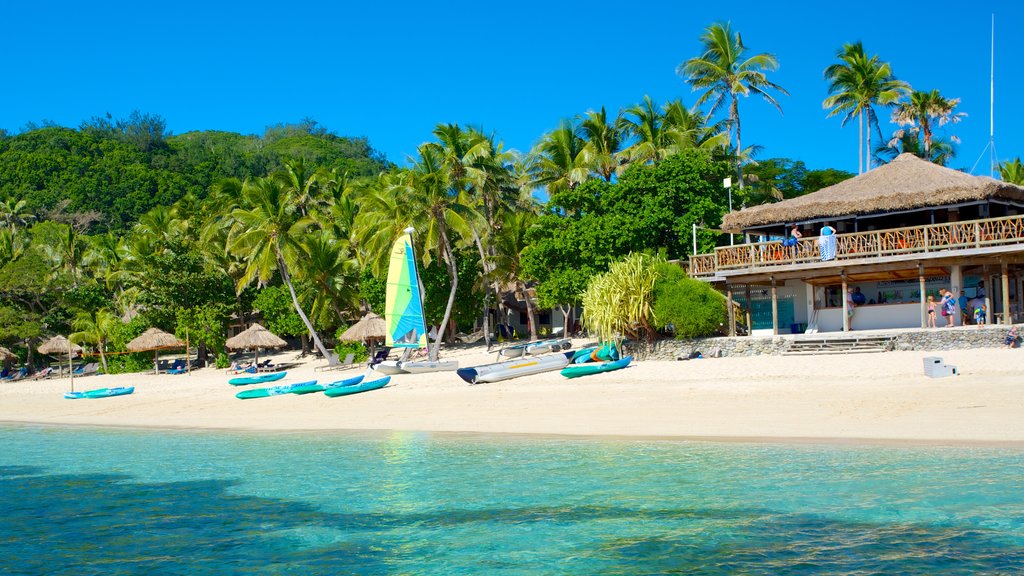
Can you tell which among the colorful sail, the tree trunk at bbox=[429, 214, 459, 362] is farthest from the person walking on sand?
the tree trunk at bbox=[429, 214, 459, 362]

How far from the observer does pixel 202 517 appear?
10672 millimetres

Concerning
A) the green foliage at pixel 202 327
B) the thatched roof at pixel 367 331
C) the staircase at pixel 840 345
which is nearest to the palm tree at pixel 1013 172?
the staircase at pixel 840 345

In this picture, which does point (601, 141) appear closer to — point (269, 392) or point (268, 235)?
point (268, 235)

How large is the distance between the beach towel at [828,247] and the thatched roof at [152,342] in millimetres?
23397

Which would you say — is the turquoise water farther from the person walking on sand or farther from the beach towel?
the beach towel

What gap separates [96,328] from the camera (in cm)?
3844

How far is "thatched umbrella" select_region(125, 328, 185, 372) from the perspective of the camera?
109ft

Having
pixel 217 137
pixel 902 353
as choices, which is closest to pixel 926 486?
pixel 902 353

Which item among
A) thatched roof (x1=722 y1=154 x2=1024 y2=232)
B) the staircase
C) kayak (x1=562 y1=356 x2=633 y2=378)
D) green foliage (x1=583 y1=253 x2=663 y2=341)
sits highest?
thatched roof (x1=722 y1=154 x2=1024 y2=232)

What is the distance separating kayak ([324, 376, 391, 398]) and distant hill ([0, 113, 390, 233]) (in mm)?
42622

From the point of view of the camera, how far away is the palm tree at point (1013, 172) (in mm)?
40438

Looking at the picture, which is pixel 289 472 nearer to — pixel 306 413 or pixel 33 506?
pixel 33 506

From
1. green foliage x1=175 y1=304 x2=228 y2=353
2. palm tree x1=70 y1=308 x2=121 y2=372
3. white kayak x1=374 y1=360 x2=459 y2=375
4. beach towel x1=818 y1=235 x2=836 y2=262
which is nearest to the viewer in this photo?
beach towel x1=818 y1=235 x2=836 y2=262

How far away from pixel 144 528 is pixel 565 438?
24.0 ft
